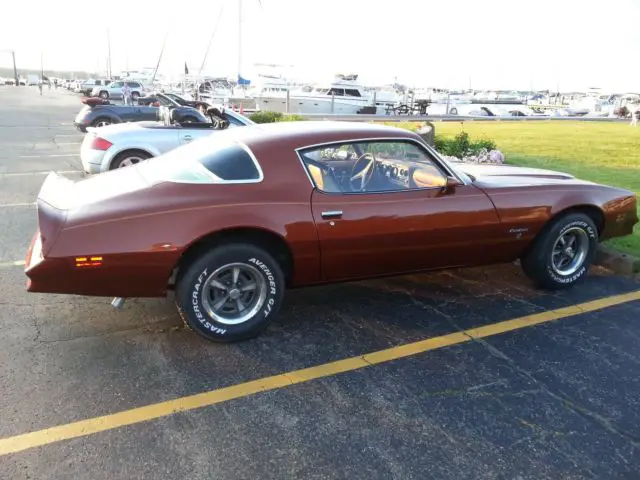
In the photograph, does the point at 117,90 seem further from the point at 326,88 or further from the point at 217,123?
the point at 217,123

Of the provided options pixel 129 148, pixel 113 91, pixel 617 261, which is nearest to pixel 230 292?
pixel 617 261

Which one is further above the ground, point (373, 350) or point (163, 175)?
point (163, 175)

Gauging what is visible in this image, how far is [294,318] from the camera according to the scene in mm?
4078

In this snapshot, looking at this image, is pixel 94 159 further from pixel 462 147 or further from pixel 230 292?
pixel 462 147

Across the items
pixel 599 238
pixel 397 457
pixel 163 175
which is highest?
pixel 163 175

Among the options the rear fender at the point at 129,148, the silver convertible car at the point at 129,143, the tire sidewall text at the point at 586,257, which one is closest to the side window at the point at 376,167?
the tire sidewall text at the point at 586,257

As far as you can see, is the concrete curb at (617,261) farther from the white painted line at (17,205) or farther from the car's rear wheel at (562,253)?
the white painted line at (17,205)

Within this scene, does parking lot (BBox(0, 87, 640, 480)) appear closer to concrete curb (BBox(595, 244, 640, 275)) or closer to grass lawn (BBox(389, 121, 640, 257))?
concrete curb (BBox(595, 244, 640, 275))

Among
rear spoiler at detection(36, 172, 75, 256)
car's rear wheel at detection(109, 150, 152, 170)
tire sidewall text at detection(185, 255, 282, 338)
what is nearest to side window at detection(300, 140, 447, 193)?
tire sidewall text at detection(185, 255, 282, 338)

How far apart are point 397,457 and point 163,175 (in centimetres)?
243

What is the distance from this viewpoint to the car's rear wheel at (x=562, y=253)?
452cm

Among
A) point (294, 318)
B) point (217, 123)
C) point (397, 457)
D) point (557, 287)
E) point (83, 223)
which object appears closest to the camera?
point (397, 457)

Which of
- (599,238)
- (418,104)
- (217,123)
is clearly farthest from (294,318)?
(418,104)

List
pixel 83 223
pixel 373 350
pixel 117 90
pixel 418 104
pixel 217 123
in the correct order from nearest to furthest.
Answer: pixel 83 223, pixel 373 350, pixel 217 123, pixel 418 104, pixel 117 90
